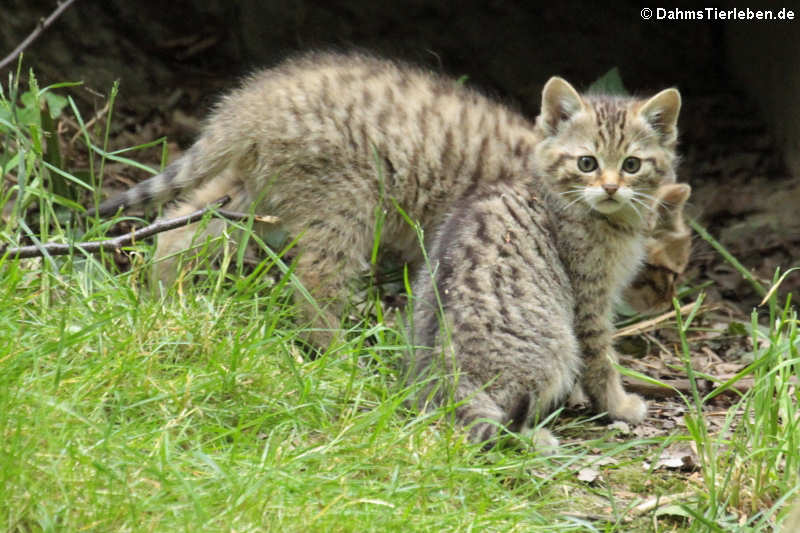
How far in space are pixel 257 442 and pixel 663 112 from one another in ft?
7.71

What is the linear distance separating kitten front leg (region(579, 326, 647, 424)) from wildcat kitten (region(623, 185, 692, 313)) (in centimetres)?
62

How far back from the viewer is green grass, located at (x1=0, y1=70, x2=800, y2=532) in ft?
9.43

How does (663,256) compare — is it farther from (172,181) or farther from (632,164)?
(172,181)

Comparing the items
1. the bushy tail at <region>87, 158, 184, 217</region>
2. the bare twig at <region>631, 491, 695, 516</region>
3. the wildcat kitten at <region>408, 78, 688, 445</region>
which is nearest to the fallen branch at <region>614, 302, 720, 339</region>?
the wildcat kitten at <region>408, 78, 688, 445</region>

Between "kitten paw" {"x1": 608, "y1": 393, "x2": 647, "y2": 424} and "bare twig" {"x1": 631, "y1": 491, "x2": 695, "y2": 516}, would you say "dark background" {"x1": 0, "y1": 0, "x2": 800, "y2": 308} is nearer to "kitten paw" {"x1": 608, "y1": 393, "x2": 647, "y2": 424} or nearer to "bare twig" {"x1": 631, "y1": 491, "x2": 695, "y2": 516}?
"kitten paw" {"x1": 608, "y1": 393, "x2": 647, "y2": 424}

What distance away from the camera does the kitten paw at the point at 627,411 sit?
4465 millimetres

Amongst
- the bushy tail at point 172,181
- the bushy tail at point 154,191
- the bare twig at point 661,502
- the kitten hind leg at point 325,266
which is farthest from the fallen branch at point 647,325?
the bushy tail at point 154,191

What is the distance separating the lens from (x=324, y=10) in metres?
6.55

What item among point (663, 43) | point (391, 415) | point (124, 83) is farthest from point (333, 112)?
point (663, 43)

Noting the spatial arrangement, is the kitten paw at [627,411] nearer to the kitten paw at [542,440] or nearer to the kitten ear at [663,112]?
the kitten paw at [542,440]

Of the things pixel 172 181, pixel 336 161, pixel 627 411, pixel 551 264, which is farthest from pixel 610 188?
pixel 172 181

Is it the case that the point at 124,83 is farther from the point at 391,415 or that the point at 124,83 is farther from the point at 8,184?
→ the point at 391,415

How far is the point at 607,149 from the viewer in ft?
14.6

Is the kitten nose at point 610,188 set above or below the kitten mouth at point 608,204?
above
